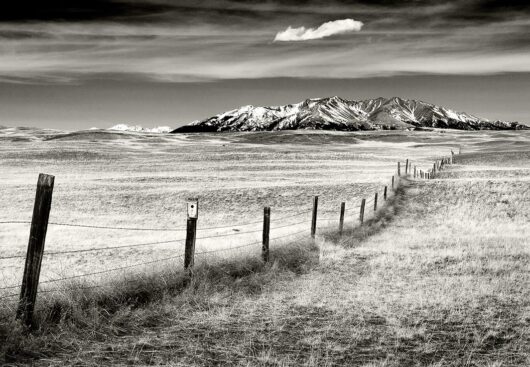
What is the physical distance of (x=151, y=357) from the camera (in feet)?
19.6

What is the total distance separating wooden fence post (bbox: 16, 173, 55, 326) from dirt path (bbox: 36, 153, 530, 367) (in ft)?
2.86

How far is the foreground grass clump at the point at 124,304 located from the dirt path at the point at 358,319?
86mm

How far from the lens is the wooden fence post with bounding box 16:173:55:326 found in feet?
20.5

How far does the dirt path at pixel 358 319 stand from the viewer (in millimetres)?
6206

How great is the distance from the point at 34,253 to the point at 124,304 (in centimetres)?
180

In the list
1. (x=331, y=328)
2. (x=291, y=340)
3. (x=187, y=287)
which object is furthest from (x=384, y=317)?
(x=187, y=287)

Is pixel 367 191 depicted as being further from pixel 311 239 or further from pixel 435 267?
pixel 435 267

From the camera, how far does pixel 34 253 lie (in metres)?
6.25

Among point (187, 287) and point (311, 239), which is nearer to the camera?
point (187, 287)

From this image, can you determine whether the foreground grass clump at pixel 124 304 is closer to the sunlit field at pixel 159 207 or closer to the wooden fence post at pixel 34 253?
the wooden fence post at pixel 34 253

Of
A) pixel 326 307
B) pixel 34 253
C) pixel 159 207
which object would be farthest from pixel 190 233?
pixel 159 207

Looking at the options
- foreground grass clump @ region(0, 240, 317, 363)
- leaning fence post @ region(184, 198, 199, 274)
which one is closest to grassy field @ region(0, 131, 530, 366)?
foreground grass clump @ region(0, 240, 317, 363)

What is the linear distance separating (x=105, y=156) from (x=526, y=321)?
200ft

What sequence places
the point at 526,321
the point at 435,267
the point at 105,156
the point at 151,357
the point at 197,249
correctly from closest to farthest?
the point at 151,357
the point at 526,321
the point at 435,267
the point at 197,249
the point at 105,156
